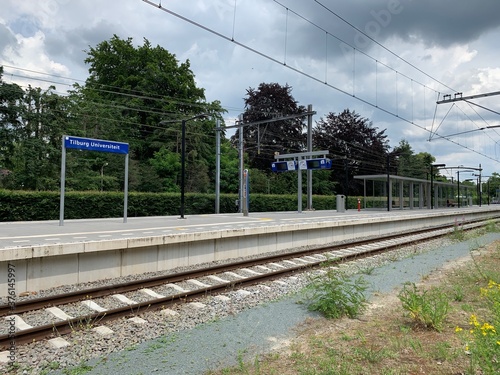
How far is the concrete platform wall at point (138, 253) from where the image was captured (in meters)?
8.27

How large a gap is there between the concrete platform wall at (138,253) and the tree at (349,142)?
40.5 metres

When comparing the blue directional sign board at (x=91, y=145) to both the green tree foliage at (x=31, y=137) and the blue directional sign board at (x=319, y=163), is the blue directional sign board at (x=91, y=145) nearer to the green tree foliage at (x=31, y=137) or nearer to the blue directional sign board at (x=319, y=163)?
the green tree foliage at (x=31, y=137)

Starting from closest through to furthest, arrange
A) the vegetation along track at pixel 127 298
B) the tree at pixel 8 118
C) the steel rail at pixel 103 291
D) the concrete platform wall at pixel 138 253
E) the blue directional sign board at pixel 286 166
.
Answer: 1. the vegetation along track at pixel 127 298
2. the steel rail at pixel 103 291
3. the concrete platform wall at pixel 138 253
4. the tree at pixel 8 118
5. the blue directional sign board at pixel 286 166

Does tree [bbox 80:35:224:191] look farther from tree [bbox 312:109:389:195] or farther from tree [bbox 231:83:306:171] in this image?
tree [bbox 312:109:389:195]

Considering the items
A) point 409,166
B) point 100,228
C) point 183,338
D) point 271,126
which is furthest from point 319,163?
point 409,166

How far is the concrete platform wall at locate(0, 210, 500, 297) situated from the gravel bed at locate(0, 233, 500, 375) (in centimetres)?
50

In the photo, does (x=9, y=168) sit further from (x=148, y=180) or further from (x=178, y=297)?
(x=178, y=297)

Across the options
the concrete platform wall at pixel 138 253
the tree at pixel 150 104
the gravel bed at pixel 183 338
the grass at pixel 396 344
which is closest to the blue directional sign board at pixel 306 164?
the tree at pixel 150 104

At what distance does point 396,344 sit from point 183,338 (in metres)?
2.83

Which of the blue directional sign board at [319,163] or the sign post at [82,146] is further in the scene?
the blue directional sign board at [319,163]

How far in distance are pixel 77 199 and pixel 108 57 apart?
25929 millimetres

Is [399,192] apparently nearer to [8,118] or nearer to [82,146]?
[82,146]

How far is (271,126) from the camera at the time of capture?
50.3 meters

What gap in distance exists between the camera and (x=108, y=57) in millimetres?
43312
